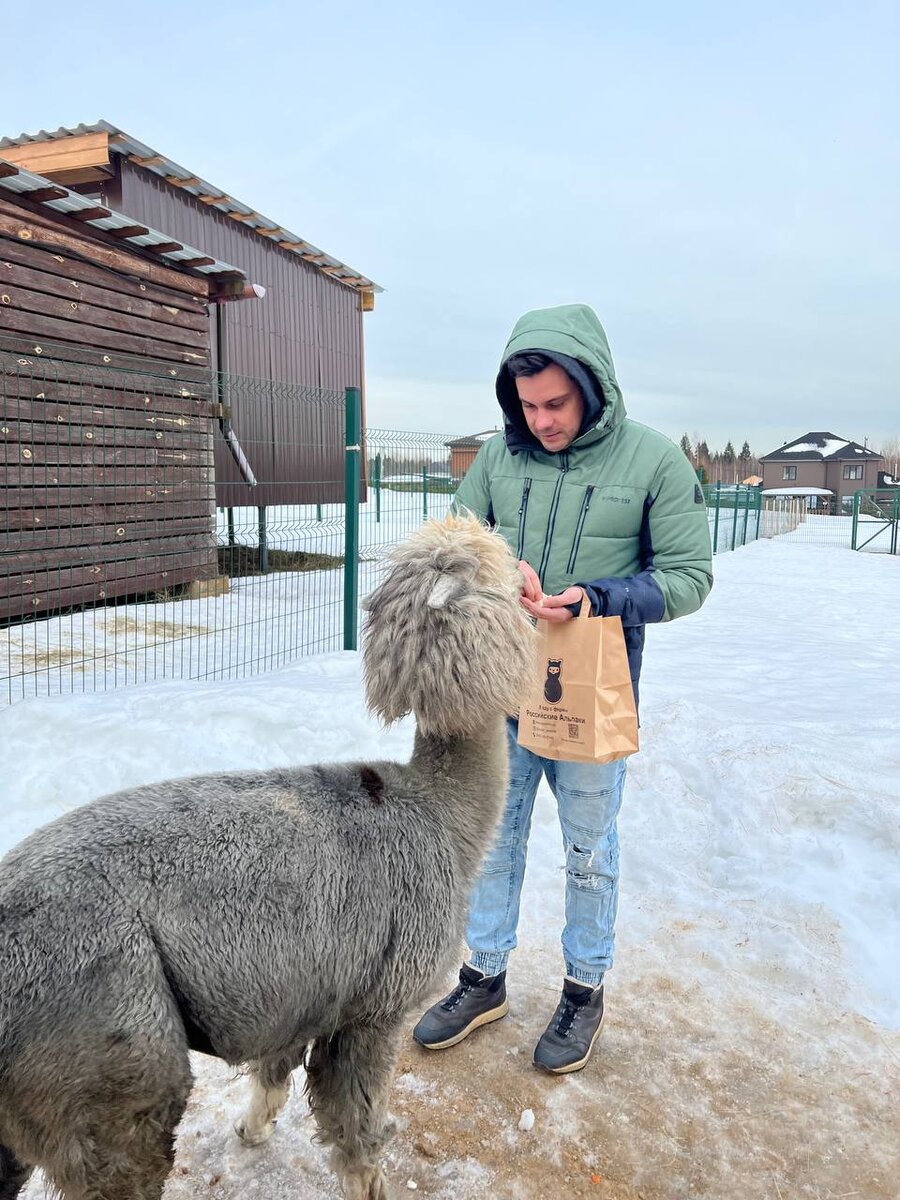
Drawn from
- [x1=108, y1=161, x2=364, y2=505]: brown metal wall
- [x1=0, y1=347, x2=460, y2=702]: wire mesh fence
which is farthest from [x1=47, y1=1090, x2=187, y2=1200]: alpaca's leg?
[x1=108, y1=161, x2=364, y2=505]: brown metal wall

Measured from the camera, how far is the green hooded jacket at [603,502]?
2.42 meters

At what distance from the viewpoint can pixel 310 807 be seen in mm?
1810

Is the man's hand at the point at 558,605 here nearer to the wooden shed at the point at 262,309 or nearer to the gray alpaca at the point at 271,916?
the gray alpaca at the point at 271,916

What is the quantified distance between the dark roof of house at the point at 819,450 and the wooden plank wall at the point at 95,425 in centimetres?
6601

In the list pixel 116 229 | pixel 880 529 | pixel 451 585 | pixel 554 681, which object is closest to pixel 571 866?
pixel 554 681

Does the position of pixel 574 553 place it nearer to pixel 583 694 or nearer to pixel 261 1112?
pixel 583 694

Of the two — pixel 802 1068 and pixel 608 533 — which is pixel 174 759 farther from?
pixel 802 1068

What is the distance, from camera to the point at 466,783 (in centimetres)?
209

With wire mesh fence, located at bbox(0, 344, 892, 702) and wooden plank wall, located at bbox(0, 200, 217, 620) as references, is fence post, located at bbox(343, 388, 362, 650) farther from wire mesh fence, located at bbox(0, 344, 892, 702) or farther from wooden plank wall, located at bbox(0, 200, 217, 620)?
wooden plank wall, located at bbox(0, 200, 217, 620)

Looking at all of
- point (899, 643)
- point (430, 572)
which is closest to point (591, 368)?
point (430, 572)

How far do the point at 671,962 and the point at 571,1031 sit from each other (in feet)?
2.38

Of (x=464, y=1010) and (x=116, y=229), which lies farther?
(x=116, y=229)

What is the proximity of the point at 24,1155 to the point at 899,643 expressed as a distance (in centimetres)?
988

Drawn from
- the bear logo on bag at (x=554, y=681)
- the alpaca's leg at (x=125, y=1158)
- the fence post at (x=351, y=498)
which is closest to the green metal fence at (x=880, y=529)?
the fence post at (x=351, y=498)
